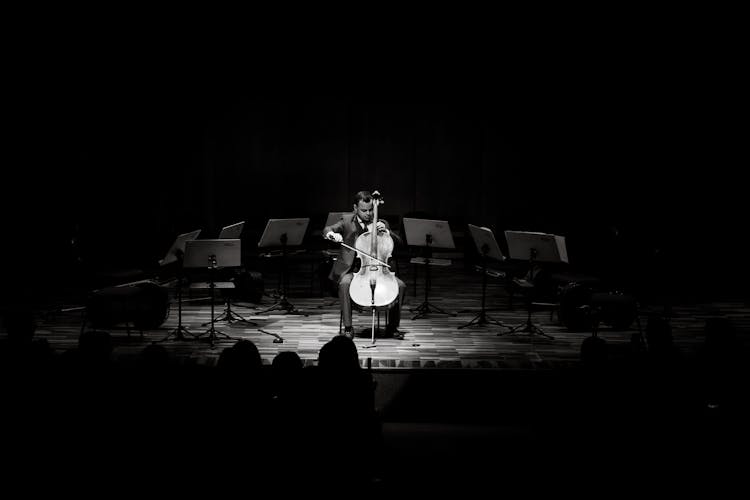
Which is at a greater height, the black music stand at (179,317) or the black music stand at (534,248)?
the black music stand at (534,248)

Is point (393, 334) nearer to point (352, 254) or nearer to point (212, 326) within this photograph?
point (352, 254)

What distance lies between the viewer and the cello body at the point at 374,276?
6359 millimetres

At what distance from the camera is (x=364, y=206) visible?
6.58m

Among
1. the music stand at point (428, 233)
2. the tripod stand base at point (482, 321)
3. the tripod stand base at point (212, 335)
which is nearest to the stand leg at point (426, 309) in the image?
the music stand at point (428, 233)

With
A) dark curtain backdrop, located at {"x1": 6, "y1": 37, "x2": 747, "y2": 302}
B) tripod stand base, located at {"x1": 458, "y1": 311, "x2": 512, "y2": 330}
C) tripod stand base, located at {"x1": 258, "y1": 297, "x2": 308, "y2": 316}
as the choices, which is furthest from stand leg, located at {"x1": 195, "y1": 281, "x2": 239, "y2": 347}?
dark curtain backdrop, located at {"x1": 6, "y1": 37, "x2": 747, "y2": 302}

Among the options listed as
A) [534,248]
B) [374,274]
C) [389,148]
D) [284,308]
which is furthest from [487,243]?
[389,148]

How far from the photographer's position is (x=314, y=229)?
988cm

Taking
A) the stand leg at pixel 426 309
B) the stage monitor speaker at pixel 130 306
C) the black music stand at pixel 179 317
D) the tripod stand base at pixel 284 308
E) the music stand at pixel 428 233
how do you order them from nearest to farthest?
the black music stand at pixel 179 317 → the stage monitor speaker at pixel 130 306 → the music stand at pixel 428 233 → the stand leg at pixel 426 309 → the tripod stand base at pixel 284 308

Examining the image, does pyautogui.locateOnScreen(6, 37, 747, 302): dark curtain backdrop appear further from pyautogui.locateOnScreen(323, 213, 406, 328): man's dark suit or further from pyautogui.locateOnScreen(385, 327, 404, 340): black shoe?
pyautogui.locateOnScreen(385, 327, 404, 340): black shoe

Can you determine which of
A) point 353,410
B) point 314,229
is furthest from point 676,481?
point 314,229

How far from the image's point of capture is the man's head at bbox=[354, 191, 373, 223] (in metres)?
6.59

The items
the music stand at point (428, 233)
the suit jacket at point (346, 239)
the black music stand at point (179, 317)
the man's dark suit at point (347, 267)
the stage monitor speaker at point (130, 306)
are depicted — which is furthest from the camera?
the music stand at point (428, 233)

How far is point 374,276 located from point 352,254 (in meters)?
0.47

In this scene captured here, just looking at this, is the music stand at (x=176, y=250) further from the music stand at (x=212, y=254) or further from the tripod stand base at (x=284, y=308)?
the tripod stand base at (x=284, y=308)
